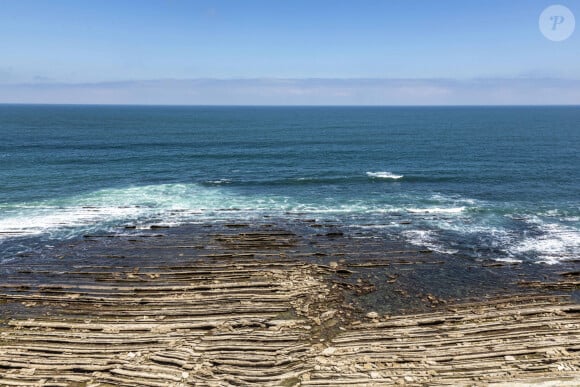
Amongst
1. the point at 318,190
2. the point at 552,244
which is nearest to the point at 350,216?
the point at 318,190

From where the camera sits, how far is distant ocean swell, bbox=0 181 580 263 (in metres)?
43.6

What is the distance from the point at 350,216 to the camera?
53.2 metres

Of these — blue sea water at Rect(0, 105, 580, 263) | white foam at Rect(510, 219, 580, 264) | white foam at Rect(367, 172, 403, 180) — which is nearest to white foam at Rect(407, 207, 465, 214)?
blue sea water at Rect(0, 105, 580, 263)

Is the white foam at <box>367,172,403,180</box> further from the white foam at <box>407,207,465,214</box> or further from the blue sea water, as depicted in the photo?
the white foam at <box>407,207,465,214</box>

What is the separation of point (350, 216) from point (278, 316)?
87.4 feet

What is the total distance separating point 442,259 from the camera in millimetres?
39875

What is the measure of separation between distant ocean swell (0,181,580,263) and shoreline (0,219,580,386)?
14.1 ft

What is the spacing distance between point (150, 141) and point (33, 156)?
37.8 meters

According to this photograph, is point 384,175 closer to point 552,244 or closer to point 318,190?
point 318,190

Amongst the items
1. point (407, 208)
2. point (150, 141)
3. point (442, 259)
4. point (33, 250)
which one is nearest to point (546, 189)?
point (407, 208)

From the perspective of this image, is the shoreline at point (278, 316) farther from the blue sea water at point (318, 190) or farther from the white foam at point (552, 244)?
the blue sea water at point (318, 190)

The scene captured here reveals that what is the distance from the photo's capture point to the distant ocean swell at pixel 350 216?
143ft

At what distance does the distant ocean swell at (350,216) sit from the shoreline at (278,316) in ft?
14.1

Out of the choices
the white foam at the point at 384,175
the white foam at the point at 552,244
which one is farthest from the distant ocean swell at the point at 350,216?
the white foam at the point at 384,175
